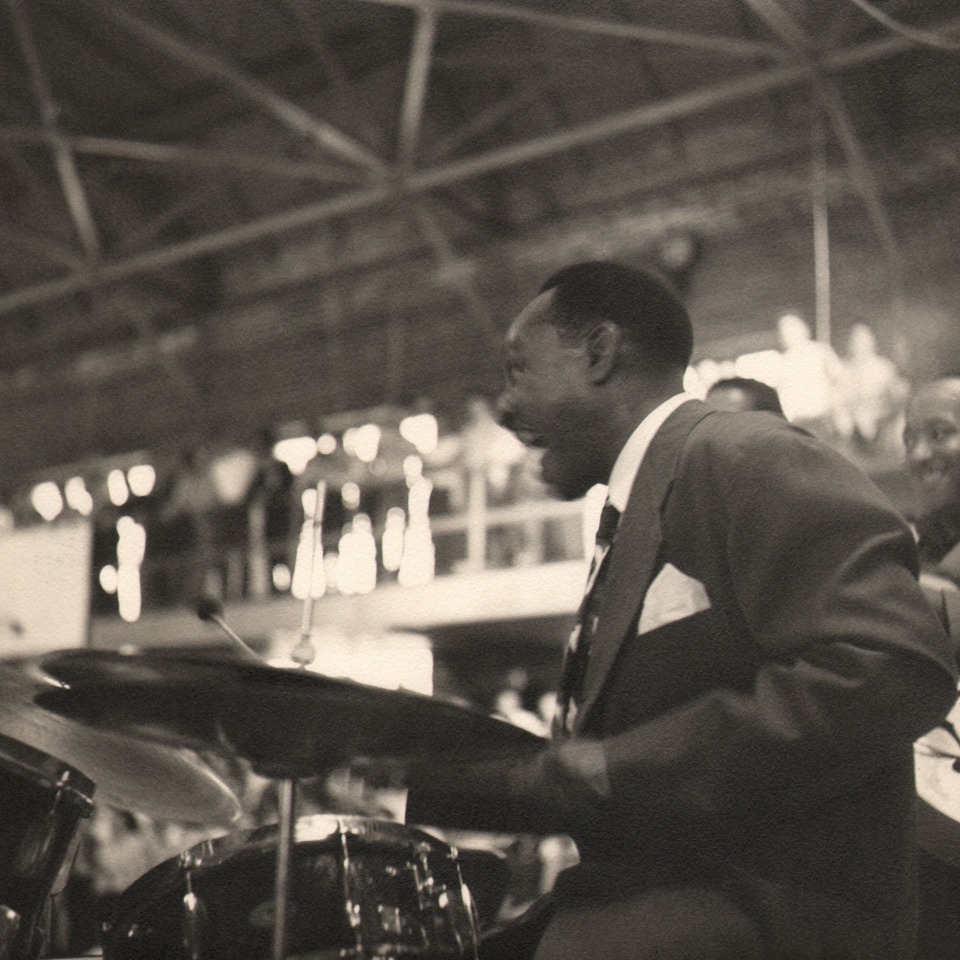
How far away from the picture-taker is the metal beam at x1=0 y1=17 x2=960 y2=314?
8461 mm

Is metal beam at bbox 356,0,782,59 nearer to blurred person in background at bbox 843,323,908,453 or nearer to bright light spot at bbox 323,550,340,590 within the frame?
blurred person in background at bbox 843,323,908,453

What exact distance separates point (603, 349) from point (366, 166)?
8.43m

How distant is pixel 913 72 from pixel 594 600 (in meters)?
9.59

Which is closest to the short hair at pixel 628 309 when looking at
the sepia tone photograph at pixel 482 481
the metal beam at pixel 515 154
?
the sepia tone photograph at pixel 482 481

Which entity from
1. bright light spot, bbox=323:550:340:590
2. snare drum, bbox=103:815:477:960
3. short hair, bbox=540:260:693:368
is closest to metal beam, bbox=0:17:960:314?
bright light spot, bbox=323:550:340:590

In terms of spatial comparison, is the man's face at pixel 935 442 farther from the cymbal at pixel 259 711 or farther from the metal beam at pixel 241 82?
the metal beam at pixel 241 82

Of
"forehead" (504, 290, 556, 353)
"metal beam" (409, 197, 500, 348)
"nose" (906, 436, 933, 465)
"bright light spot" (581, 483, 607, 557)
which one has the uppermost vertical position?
"metal beam" (409, 197, 500, 348)

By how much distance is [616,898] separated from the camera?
1682 mm

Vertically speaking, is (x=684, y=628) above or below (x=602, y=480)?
below

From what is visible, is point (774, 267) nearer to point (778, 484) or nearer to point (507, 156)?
point (507, 156)

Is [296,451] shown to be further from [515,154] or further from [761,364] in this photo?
[761,364]

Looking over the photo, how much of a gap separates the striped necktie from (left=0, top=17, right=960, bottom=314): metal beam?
24.1 ft

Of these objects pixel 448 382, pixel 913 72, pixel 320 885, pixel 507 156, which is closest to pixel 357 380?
pixel 448 382

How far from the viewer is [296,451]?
497 inches
